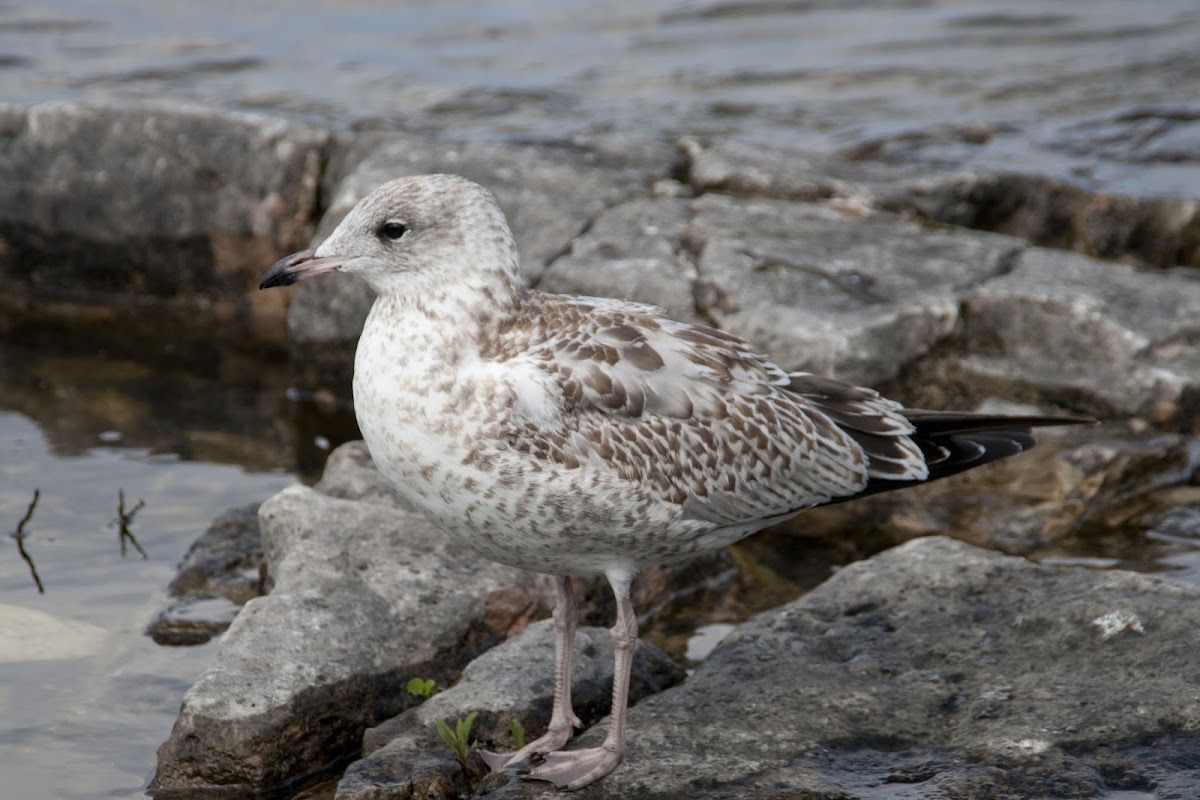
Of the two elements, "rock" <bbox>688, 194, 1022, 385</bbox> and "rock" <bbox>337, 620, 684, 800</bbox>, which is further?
"rock" <bbox>688, 194, 1022, 385</bbox>

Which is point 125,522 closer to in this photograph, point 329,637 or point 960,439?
point 329,637

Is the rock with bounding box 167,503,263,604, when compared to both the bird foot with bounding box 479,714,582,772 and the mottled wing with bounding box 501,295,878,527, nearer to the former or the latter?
the bird foot with bounding box 479,714,582,772

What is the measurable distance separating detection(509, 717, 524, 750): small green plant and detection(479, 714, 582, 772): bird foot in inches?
1.3

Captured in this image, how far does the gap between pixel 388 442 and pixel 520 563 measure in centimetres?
55

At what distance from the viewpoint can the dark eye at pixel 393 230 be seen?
4.36 m

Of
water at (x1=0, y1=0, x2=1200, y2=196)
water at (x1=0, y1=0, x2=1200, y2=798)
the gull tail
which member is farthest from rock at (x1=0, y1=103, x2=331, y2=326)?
the gull tail

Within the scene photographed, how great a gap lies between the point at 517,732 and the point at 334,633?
2.47ft

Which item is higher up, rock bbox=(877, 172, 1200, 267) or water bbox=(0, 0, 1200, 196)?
water bbox=(0, 0, 1200, 196)

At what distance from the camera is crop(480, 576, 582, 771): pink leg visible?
4426mm

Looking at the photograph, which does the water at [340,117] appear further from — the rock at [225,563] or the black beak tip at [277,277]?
the black beak tip at [277,277]

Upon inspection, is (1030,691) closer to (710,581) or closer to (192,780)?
(710,581)

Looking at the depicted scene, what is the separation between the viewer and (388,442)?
13.7ft

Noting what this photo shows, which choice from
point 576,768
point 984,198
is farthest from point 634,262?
point 576,768

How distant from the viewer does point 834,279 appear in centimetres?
689
